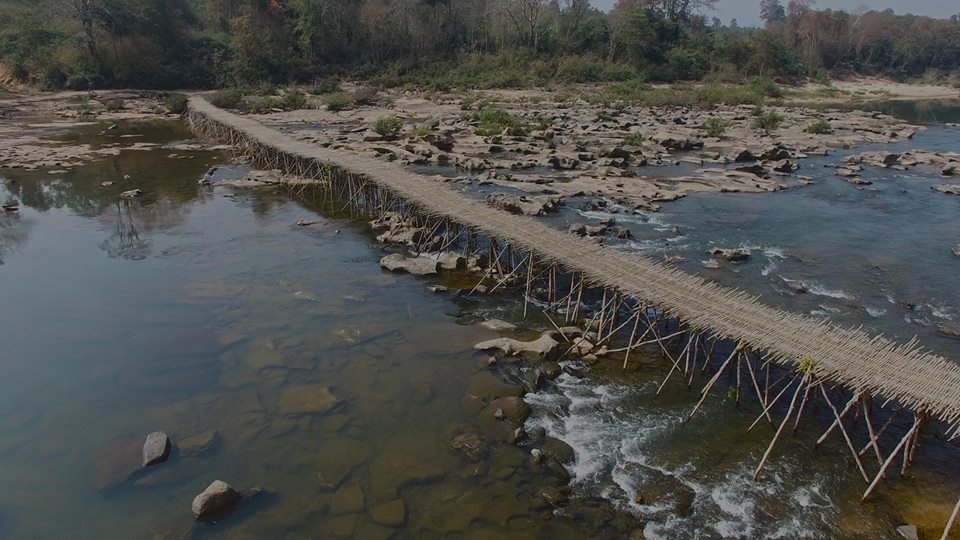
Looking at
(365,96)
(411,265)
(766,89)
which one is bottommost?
(411,265)

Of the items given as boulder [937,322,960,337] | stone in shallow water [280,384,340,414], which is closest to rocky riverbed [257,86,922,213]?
boulder [937,322,960,337]

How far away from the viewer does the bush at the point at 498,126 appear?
1401 inches

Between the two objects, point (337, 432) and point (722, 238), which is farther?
point (722, 238)

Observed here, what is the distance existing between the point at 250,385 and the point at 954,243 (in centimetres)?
2112

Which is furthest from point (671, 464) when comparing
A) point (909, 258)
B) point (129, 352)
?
point (909, 258)

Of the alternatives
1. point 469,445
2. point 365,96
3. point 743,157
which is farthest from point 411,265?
point 365,96

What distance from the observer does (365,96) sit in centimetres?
5412

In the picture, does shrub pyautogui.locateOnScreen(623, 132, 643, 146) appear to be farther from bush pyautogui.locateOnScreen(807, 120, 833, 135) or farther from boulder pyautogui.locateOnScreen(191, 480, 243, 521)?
boulder pyautogui.locateOnScreen(191, 480, 243, 521)

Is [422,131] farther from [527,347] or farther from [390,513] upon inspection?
[390,513]

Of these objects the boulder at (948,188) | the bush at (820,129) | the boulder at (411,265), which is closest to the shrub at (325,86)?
the bush at (820,129)

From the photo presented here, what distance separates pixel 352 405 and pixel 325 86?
53.7 meters

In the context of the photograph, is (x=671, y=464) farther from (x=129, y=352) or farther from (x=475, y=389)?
(x=129, y=352)

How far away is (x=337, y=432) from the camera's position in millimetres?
9938

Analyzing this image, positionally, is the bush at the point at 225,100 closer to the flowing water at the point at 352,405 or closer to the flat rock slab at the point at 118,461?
the flowing water at the point at 352,405
